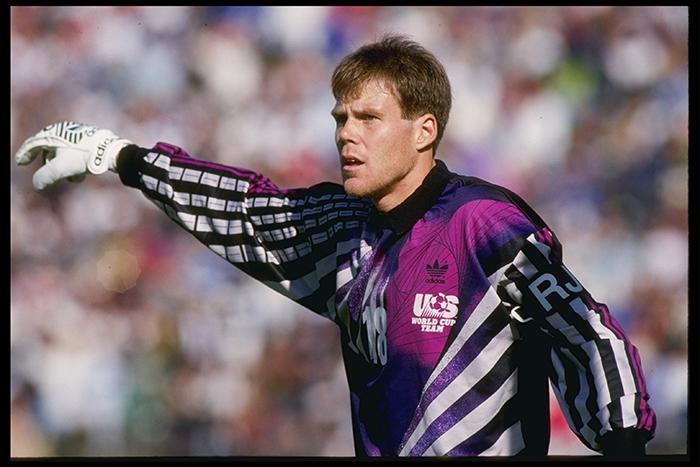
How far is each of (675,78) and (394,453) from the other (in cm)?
473

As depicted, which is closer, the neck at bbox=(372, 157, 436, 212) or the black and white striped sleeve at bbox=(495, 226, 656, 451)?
the black and white striped sleeve at bbox=(495, 226, 656, 451)

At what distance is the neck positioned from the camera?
137 inches

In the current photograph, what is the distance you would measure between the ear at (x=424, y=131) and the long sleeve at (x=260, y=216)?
33 cm

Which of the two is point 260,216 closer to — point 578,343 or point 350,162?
point 350,162

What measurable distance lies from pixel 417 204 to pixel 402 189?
100 millimetres

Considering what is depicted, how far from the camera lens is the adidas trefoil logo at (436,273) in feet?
10.7

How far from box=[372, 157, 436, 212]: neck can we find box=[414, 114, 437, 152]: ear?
0.18 ft

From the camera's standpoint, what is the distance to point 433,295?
3254 millimetres

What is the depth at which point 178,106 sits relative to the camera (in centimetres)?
738

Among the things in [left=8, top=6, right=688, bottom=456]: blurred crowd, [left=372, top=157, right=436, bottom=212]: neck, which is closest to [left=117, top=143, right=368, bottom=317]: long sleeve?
[left=372, top=157, right=436, bottom=212]: neck

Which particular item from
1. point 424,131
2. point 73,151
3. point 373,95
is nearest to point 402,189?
point 424,131

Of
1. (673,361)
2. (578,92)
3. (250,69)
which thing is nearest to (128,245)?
(250,69)

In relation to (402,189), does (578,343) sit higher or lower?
lower

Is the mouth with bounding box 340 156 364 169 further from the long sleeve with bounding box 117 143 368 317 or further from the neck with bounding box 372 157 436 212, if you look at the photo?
the long sleeve with bounding box 117 143 368 317
